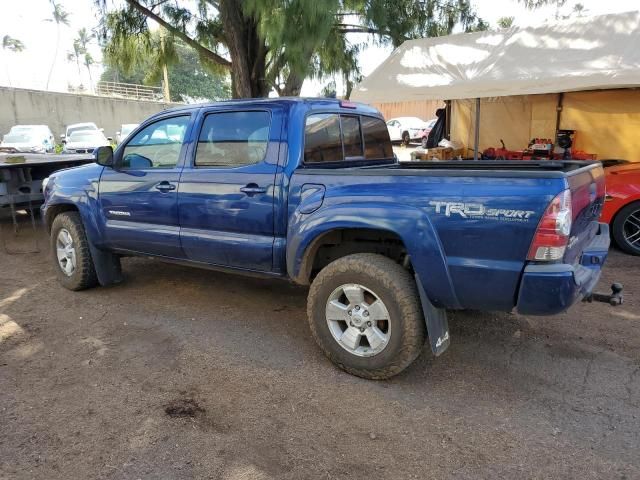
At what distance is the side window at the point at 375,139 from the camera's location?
448 centimetres

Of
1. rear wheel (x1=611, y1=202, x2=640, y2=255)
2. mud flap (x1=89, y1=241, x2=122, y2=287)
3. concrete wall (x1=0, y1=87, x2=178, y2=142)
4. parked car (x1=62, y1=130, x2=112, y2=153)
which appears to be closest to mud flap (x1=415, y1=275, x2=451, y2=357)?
mud flap (x1=89, y1=241, x2=122, y2=287)

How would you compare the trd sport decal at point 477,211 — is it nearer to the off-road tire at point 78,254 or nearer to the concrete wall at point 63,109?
the off-road tire at point 78,254

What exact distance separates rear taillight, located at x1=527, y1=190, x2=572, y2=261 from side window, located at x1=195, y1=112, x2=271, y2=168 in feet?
6.60

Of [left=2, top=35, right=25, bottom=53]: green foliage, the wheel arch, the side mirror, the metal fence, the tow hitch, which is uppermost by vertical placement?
[left=2, top=35, right=25, bottom=53]: green foliage

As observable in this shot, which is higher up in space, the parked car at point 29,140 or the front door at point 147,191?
the parked car at point 29,140

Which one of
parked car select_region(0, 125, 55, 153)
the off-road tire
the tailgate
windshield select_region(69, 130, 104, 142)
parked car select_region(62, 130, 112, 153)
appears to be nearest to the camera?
the tailgate

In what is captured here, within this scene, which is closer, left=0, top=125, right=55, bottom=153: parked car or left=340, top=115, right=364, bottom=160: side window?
left=340, top=115, right=364, bottom=160: side window

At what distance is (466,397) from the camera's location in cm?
309

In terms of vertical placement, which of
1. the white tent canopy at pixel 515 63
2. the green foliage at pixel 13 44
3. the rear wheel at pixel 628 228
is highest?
the green foliage at pixel 13 44

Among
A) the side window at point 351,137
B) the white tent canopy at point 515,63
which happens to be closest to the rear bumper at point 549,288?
→ the side window at point 351,137

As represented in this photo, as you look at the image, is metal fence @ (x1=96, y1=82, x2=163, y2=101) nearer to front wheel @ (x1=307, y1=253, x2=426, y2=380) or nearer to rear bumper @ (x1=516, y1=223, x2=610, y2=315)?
front wheel @ (x1=307, y1=253, x2=426, y2=380)

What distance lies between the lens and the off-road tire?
4.91 m

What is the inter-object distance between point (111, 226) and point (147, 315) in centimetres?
92

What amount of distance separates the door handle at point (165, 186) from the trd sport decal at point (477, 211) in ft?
7.51
